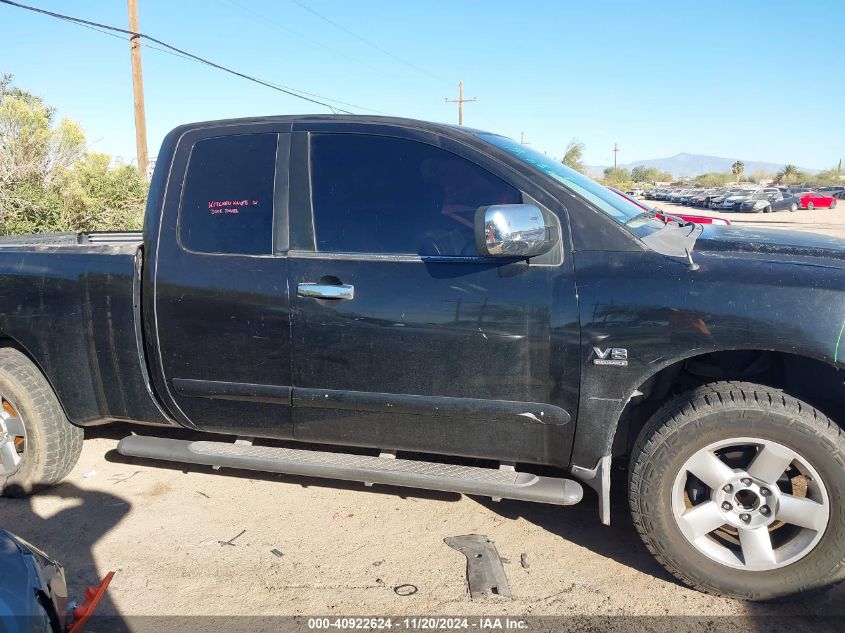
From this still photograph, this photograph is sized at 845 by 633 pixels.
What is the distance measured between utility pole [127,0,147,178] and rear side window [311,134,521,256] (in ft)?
44.3

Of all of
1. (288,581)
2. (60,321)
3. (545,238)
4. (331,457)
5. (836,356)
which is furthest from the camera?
(60,321)

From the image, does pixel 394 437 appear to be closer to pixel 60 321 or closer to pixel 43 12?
pixel 60 321

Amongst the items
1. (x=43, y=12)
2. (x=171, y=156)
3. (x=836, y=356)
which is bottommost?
(x=836, y=356)

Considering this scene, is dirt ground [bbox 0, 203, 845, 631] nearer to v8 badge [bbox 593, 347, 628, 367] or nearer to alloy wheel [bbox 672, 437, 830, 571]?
alloy wheel [bbox 672, 437, 830, 571]

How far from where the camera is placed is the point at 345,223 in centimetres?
304

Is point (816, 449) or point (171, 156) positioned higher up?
point (171, 156)

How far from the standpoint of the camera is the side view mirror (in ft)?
8.46

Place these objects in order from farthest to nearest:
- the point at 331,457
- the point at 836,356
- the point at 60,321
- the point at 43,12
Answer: the point at 43,12, the point at 60,321, the point at 331,457, the point at 836,356

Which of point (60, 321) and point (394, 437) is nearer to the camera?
point (394, 437)

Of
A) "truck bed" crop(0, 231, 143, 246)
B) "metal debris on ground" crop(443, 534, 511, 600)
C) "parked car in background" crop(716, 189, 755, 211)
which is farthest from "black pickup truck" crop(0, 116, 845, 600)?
"parked car in background" crop(716, 189, 755, 211)

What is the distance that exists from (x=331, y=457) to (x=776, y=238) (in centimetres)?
232

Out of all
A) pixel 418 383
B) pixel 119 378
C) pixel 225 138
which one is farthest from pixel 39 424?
pixel 418 383

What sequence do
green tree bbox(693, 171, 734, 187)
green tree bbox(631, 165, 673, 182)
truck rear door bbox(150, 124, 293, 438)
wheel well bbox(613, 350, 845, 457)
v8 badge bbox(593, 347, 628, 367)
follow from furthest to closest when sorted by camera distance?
green tree bbox(631, 165, 673, 182) → green tree bbox(693, 171, 734, 187) → truck rear door bbox(150, 124, 293, 438) → wheel well bbox(613, 350, 845, 457) → v8 badge bbox(593, 347, 628, 367)

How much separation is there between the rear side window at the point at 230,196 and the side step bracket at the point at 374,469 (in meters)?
0.99
